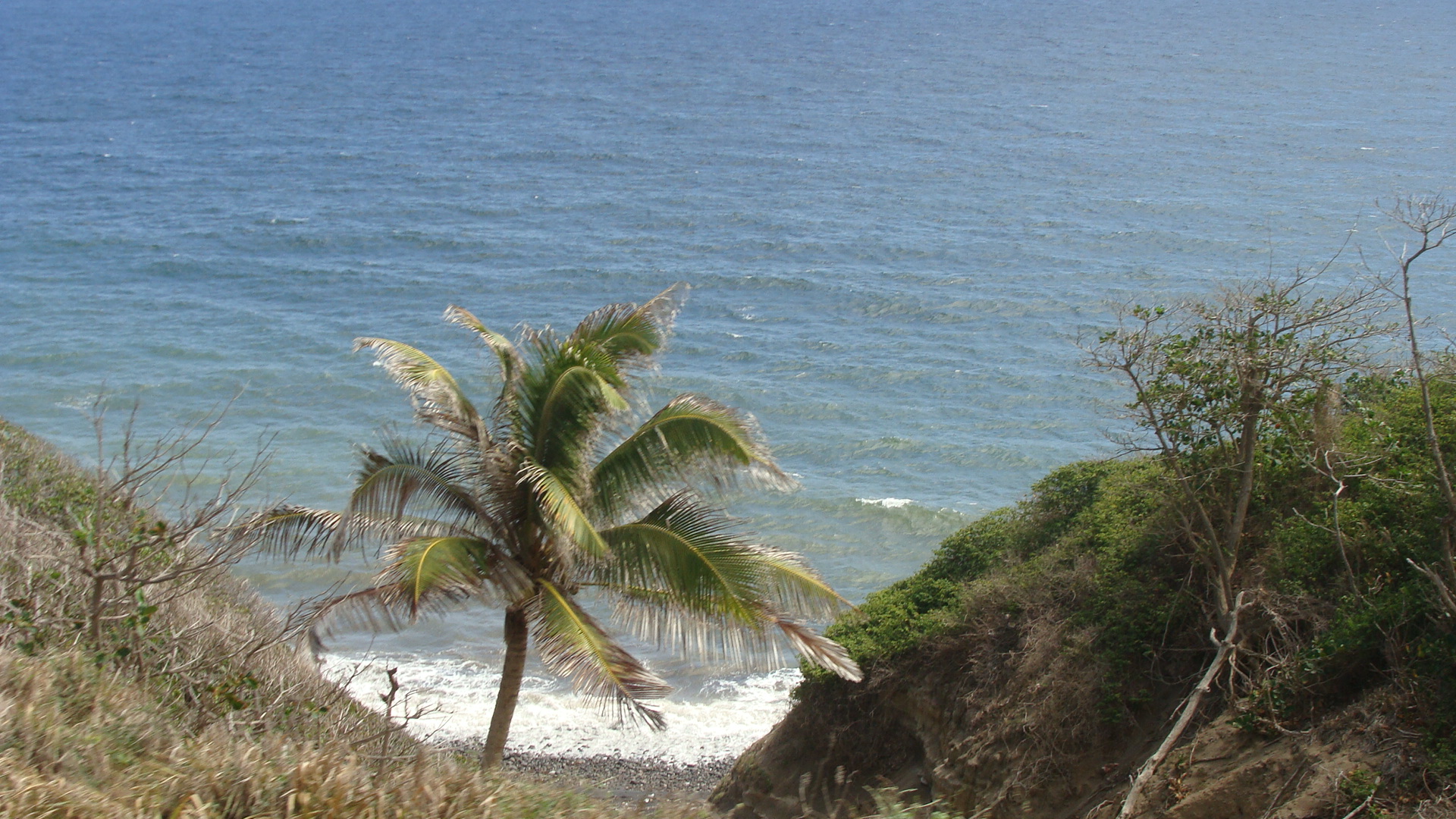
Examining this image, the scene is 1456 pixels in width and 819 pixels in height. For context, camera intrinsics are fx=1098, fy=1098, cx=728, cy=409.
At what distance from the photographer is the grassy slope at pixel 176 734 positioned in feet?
16.8

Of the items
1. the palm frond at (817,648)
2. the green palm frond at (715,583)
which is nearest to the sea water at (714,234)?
the green palm frond at (715,583)

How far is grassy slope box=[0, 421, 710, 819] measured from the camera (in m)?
5.11

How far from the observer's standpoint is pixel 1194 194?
47281 mm

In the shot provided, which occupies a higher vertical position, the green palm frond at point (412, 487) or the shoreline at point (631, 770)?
the green palm frond at point (412, 487)

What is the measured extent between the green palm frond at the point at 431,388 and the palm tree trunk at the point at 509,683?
6.04ft

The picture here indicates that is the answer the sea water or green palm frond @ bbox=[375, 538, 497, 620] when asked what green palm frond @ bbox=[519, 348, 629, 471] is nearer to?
green palm frond @ bbox=[375, 538, 497, 620]

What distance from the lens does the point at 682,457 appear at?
1013cm

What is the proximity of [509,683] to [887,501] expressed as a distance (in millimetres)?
14628

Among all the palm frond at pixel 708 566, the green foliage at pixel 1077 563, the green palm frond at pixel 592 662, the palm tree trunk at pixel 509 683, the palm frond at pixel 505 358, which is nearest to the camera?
the green palm frond at pixel 592 662

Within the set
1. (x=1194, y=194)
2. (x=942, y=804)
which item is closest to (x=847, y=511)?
(x=942, y=804)

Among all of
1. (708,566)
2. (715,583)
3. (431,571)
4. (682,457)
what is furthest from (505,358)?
(715,583)

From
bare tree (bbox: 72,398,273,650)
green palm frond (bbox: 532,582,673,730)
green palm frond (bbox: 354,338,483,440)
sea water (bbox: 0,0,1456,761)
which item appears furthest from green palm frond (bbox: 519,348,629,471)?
bare tree (bbox: 72,398,273,650)

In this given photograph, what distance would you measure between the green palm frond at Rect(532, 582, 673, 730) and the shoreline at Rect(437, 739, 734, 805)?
5136 mm

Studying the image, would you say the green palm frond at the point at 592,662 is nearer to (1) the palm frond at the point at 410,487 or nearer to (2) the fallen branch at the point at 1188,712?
(1) the palm frond at the point at 410,487
